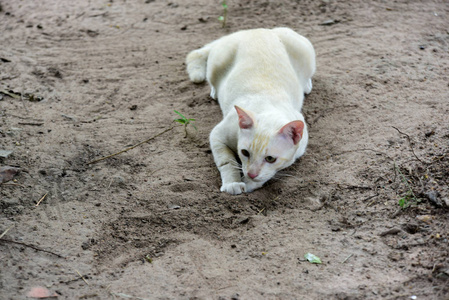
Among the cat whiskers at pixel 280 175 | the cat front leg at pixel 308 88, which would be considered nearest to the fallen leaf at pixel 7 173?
the cat whiskers at pixel 280 175

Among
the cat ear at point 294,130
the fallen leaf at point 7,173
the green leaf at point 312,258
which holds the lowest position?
the green leaf at point 312,258

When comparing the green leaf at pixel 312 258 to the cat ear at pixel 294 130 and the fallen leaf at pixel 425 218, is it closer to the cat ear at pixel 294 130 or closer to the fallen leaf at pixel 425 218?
the fallen leaf at pixel 425 218

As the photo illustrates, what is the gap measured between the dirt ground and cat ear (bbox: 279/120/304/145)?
18.6 inches

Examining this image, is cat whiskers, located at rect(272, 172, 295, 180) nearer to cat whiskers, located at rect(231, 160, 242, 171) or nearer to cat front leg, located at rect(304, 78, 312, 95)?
cat whiskers, located at rect(231, 160, 242, 171)

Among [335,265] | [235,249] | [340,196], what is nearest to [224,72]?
[340,196]

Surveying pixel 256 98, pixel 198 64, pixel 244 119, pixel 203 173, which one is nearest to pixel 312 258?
pixel 244 119

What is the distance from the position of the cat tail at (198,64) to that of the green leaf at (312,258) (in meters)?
2.88

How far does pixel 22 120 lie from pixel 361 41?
166 inches

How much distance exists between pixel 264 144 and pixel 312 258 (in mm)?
952

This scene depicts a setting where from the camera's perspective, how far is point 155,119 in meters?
4.63

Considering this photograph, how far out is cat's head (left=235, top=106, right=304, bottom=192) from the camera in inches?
136

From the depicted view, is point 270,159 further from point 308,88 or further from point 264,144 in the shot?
point 308,88

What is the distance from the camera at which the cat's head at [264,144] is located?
3449 mm

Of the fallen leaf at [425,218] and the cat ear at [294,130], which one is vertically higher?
the cat ear at [294,130]
